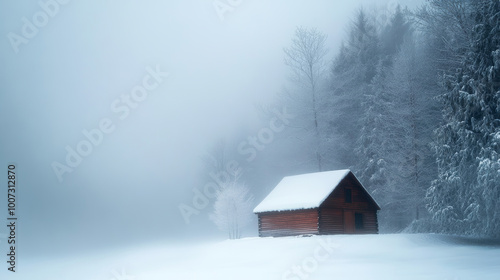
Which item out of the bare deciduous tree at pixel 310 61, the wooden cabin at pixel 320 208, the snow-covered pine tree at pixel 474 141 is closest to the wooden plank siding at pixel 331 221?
the wooden cabin at pixel 320 208

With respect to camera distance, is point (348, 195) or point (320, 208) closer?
point (320, 208)

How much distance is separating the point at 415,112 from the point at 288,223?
45.9ft

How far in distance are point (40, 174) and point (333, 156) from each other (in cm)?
6118

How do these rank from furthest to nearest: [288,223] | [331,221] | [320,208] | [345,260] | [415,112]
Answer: [415,112]
[288,223]
[331,221]
[320,208]
[345,260]

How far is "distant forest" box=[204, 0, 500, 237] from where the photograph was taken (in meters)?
23.0

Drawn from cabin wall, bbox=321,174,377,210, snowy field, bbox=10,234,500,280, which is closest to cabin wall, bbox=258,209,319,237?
cabin wall, bbox=321,174,377,210

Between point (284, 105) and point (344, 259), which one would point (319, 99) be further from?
point (344, 259)

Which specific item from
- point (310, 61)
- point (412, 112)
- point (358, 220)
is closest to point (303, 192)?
point (358, 220)

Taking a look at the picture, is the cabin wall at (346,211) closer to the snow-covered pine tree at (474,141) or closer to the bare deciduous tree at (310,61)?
the bare deciduous tree at (310,61)

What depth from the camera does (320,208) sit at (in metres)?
30.9

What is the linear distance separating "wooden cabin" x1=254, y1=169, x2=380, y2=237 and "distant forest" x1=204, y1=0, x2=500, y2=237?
335cm

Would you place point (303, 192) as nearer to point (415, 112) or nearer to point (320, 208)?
point (320, 208)

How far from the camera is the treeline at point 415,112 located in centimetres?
2294

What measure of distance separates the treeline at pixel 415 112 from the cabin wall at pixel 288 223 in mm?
7991
